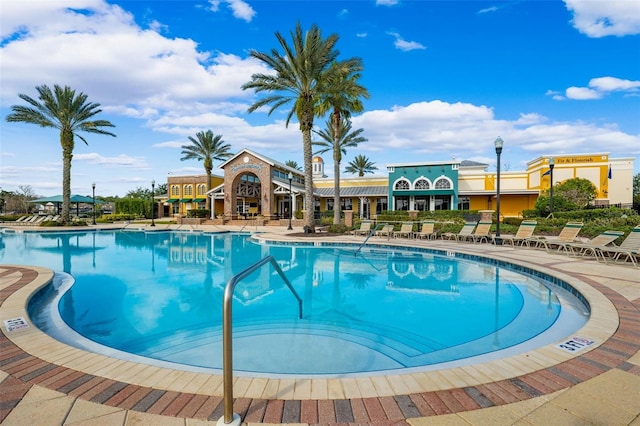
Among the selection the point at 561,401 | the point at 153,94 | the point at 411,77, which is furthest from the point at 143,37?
the point at 411,77

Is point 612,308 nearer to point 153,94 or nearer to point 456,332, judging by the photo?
point 456,332

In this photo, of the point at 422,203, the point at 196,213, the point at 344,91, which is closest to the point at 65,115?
the point at 196,213

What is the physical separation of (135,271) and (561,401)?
1182 cm

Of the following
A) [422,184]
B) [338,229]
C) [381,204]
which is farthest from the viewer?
[381,204]

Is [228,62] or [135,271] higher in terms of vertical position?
[228,62]

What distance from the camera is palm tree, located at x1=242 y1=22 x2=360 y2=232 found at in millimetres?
18984

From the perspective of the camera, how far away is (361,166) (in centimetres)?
4616

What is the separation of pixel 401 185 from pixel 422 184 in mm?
2141

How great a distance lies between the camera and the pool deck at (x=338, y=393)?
8.04 ft

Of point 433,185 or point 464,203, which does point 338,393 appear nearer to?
point 433,185

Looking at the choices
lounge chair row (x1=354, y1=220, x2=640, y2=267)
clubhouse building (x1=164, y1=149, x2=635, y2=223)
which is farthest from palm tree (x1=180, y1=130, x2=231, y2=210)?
lounge chair row (x1=354, y1=220, x2=640, y2=267)

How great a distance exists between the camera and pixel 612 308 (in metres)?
5.14

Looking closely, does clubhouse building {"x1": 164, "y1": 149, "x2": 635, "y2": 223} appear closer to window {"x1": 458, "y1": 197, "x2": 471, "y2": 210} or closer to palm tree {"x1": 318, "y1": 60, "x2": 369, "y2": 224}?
window {"x1": 458, "y1": 197, "x2": 471, "y2": 210}

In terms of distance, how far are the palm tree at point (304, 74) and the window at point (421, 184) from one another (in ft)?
53.6
